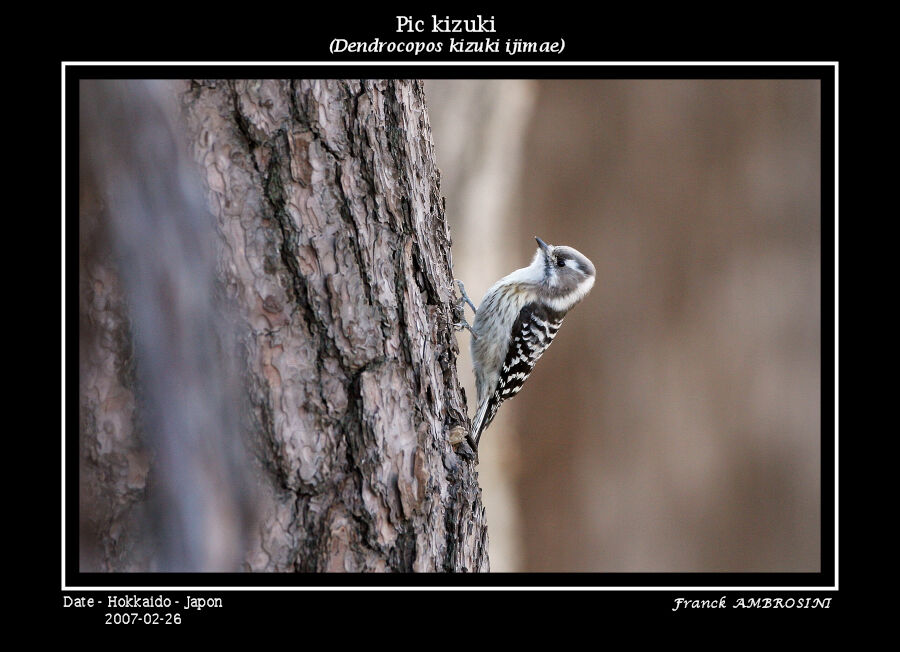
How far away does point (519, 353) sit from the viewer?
3.47 meters

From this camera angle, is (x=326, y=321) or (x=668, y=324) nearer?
(x=326, y=321)

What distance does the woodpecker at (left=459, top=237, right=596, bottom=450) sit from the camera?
3469 mm

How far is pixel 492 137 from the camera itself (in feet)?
14.2

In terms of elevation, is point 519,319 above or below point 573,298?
below

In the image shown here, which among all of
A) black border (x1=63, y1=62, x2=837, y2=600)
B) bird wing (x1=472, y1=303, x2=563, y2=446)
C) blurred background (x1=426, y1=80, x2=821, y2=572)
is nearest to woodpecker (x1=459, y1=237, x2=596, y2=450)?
bird wing (x1=472, y1=303, x2=563, y2=446)

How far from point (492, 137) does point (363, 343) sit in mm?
2951

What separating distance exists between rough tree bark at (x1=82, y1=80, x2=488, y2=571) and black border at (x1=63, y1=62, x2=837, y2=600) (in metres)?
0.03
